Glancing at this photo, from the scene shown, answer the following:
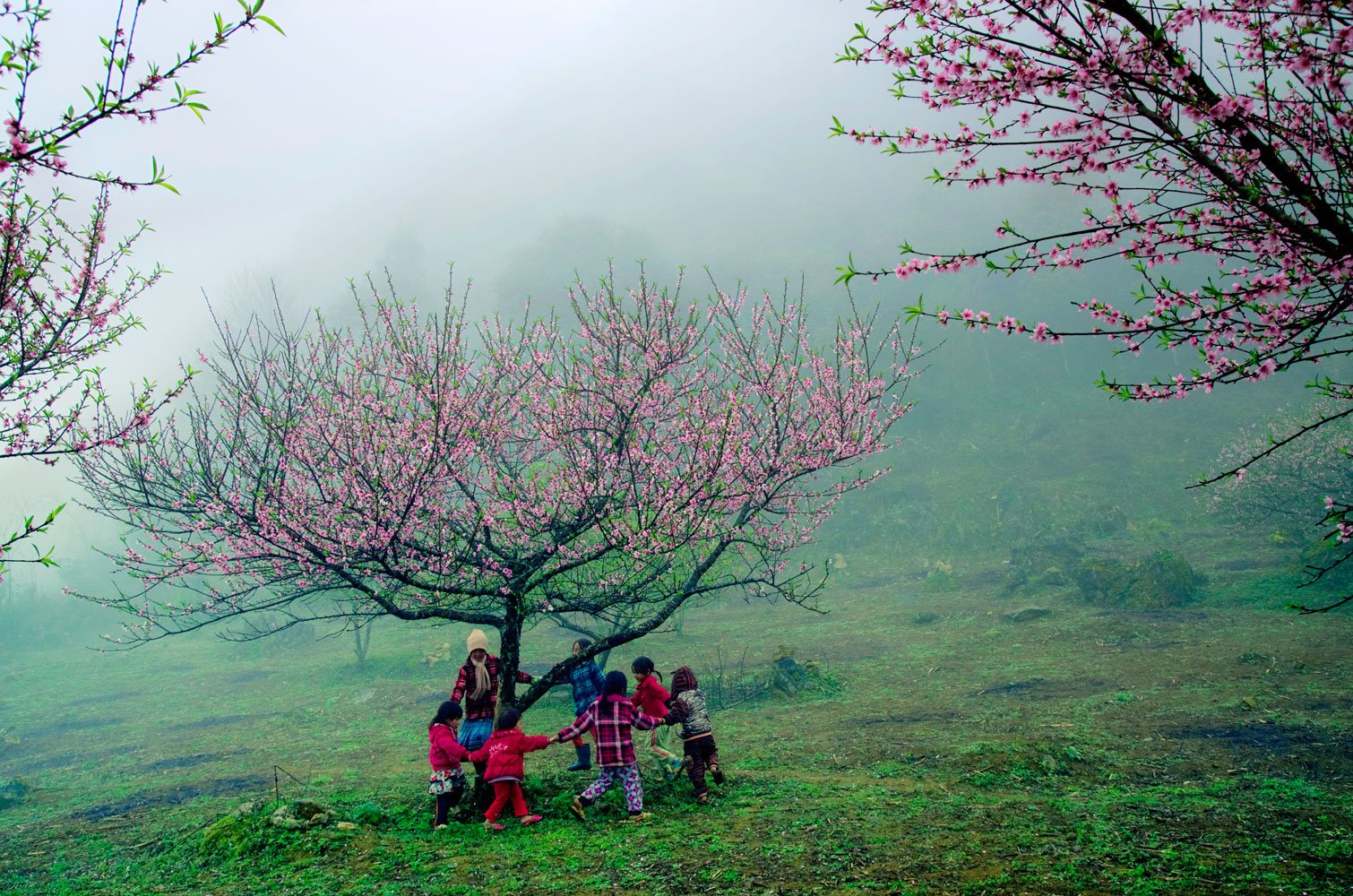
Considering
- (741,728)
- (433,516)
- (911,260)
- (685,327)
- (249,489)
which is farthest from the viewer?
(741,728)

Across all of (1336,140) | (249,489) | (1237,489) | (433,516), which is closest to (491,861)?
(433,516)

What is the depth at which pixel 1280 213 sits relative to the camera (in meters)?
3.71

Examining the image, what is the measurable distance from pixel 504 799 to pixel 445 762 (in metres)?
0.84

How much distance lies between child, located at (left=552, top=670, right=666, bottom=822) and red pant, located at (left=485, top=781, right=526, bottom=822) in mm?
615

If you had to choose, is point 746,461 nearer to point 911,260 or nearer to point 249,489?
point 911,260

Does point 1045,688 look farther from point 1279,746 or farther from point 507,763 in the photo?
point 507,763

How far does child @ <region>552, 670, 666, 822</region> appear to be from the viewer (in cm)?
763

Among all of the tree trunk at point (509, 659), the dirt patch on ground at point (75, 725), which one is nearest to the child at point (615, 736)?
the tree trunk at point (509, 659)

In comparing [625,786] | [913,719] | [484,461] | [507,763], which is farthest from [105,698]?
[913,719]

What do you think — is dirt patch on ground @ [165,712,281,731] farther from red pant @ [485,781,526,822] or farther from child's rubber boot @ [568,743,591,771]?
red pant @ [485,781,526,822]

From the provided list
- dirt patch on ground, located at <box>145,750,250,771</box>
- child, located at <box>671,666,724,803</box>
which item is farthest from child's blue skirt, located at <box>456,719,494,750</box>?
Answer: dirt patch on ground, located at <box>145,750,250,771</box>

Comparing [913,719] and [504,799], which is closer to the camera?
[504,799]

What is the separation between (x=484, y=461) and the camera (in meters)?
9.81

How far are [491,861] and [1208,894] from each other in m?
6.15
